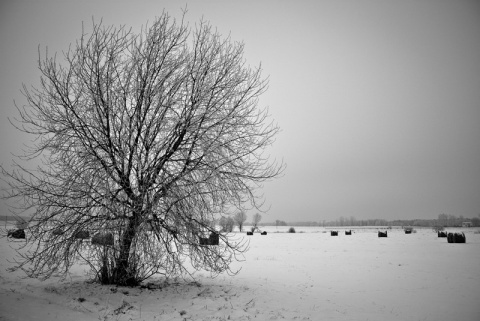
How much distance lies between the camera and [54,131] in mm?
5930

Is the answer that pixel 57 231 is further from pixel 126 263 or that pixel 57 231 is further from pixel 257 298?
pixel 257 298

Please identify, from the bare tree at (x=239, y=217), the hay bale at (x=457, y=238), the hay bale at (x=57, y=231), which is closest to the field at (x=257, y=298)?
the hay bale at (x=57, y=231)

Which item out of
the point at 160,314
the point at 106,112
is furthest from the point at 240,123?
the point at 160,314

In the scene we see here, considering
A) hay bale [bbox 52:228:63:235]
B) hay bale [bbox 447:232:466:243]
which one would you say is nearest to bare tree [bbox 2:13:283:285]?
hay bale [bbox 52:228:63:235]

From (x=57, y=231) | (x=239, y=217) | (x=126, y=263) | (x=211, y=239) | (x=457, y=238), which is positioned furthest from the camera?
(x=457, y=238)

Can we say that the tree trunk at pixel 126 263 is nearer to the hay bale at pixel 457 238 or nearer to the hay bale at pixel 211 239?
the hay bale at pixel 211 239

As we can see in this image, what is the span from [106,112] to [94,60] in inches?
50.0

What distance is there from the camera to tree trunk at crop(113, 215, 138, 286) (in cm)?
603

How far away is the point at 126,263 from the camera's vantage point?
22.4 feet

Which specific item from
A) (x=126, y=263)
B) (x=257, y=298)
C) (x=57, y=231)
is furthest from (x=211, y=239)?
(x=57, y=231)

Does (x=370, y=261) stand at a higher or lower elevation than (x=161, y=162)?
lower

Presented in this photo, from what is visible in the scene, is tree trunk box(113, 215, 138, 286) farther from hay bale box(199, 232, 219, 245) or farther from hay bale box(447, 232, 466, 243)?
hay bale box(447, 232, 466, 243)

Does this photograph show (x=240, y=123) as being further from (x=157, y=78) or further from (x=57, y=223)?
(x=57, y=223)

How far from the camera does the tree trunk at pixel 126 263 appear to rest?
603cm
